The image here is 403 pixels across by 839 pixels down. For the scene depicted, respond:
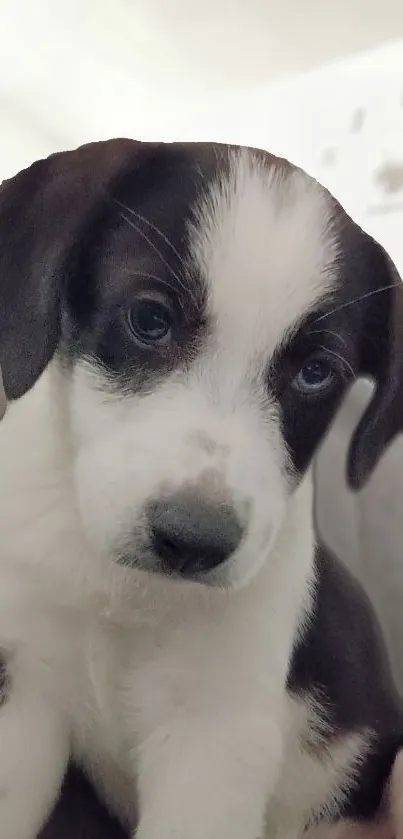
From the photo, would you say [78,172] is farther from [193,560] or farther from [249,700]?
[249,700]

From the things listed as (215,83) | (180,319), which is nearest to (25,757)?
(180,319)

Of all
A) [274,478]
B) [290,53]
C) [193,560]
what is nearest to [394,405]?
[274,478]

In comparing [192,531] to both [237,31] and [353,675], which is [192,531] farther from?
[237,31]

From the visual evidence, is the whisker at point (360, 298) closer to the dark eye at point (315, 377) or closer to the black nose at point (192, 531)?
the dark eye at point (315, 377)

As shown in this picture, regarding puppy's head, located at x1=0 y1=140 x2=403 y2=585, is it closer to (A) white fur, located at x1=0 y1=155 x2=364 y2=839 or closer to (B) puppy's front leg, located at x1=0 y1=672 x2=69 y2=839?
(A) white fur, located at x1=0 y1=155 x2=364 y2=839

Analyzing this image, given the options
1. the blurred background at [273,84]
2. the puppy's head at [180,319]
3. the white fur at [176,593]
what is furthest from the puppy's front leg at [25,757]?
the blurred background at [273,84]

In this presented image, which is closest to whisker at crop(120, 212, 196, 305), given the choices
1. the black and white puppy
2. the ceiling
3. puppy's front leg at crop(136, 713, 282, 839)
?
the black and white puppy
